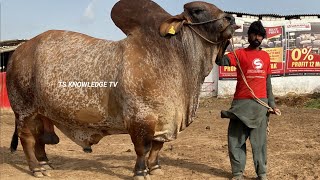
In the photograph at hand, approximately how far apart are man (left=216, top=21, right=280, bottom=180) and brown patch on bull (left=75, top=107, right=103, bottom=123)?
1.54m

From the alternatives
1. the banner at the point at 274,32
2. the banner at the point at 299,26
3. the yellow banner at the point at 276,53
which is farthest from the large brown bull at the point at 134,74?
the banner at the point at 299,26

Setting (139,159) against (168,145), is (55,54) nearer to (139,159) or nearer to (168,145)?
(139,159)

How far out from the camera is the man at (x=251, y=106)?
5262mm

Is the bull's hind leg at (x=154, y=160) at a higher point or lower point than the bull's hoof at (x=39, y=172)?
higher

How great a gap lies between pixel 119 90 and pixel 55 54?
3.82ft

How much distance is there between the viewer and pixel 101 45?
5473mm

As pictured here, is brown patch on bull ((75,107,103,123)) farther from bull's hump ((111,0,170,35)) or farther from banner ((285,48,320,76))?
banner ((285,48,320,76))

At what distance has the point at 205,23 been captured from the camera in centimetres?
518

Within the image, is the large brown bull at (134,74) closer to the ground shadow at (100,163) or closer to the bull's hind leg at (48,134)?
the bull's hind leg at (48,134)

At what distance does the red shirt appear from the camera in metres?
5.25

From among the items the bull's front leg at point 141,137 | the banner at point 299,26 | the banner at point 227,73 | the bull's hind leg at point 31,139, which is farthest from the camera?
the banner at point 227,73

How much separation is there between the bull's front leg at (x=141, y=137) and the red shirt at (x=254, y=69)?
122 cm

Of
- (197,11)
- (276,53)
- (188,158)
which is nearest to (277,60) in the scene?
(276,53)

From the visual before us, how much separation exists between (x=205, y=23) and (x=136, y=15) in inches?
34.1
